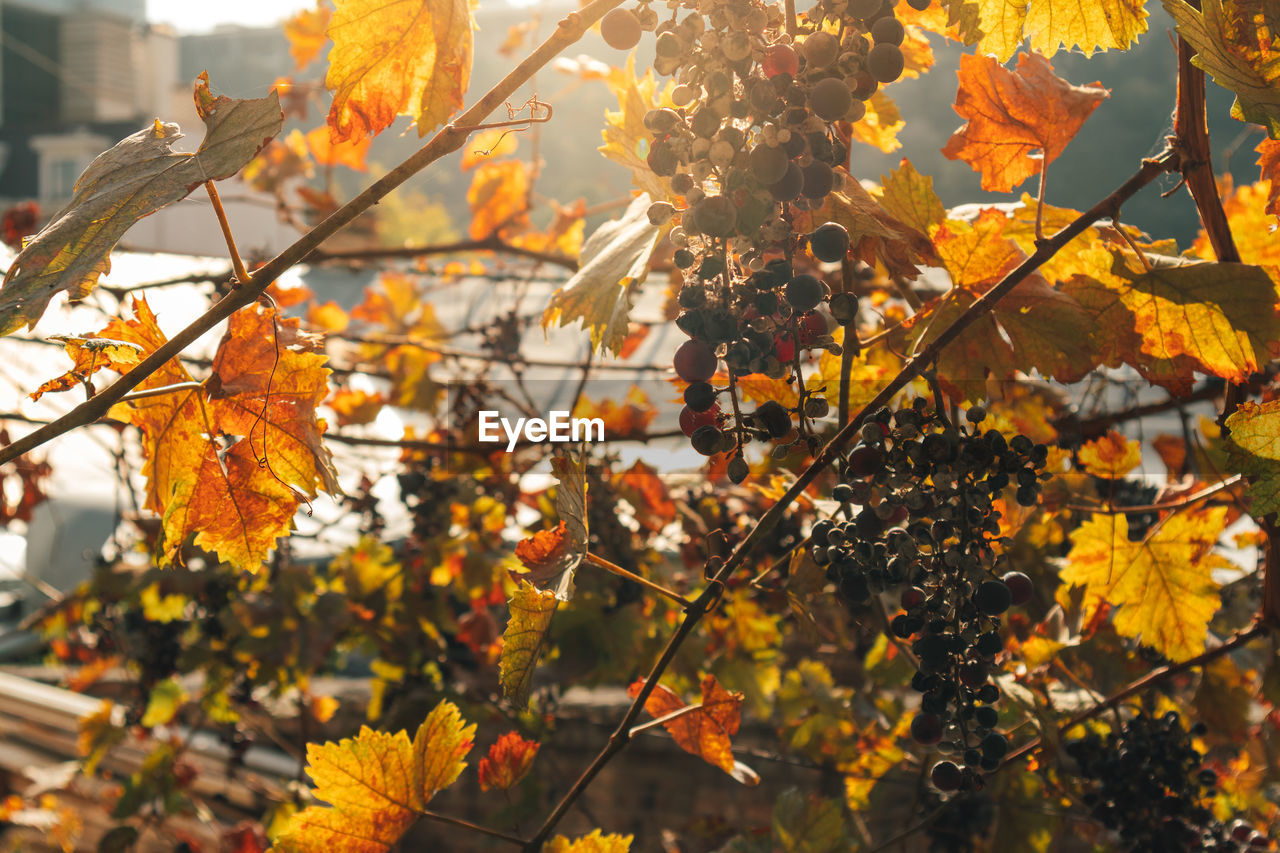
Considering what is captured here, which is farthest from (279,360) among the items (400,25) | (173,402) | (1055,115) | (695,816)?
(695,816)

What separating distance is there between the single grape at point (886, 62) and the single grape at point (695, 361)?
141mm

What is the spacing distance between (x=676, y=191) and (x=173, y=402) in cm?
29

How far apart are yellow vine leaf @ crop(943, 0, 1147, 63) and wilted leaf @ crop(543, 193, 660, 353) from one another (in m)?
0.18

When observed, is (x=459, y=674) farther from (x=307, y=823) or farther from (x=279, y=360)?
(x=279, y=360)

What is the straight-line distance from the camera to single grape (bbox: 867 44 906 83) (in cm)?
36

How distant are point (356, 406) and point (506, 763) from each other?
85cm

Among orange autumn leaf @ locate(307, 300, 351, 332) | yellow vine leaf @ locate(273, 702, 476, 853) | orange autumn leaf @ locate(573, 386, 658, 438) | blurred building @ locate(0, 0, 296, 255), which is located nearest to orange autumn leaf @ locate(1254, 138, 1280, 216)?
yellow vine leaf @ locate(273, 702, 476, 853)

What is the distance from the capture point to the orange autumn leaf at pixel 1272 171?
0.41 metres

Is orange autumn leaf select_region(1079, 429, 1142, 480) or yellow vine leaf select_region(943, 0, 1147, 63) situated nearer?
yellow vine leaf select_region(943, 0, 1147, 63)

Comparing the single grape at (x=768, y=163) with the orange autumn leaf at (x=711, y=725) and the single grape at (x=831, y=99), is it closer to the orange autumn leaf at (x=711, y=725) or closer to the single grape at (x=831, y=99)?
the single grape at (x=831, y=99)

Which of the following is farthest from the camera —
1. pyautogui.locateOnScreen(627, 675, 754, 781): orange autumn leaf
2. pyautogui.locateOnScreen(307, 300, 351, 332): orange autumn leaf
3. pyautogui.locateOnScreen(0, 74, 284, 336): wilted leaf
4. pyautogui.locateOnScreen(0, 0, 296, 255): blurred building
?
pyautogui.locateOnScreen(0, 0, 296, 255): blurred building

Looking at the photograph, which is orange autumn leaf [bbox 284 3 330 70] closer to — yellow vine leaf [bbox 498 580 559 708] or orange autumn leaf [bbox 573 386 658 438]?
orange autumn leaf [bbox 573 386 658 438]

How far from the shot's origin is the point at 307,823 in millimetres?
504

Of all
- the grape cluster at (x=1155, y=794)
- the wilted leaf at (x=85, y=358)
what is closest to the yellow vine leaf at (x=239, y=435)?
the wilted leaf at (x=85, y=358)
